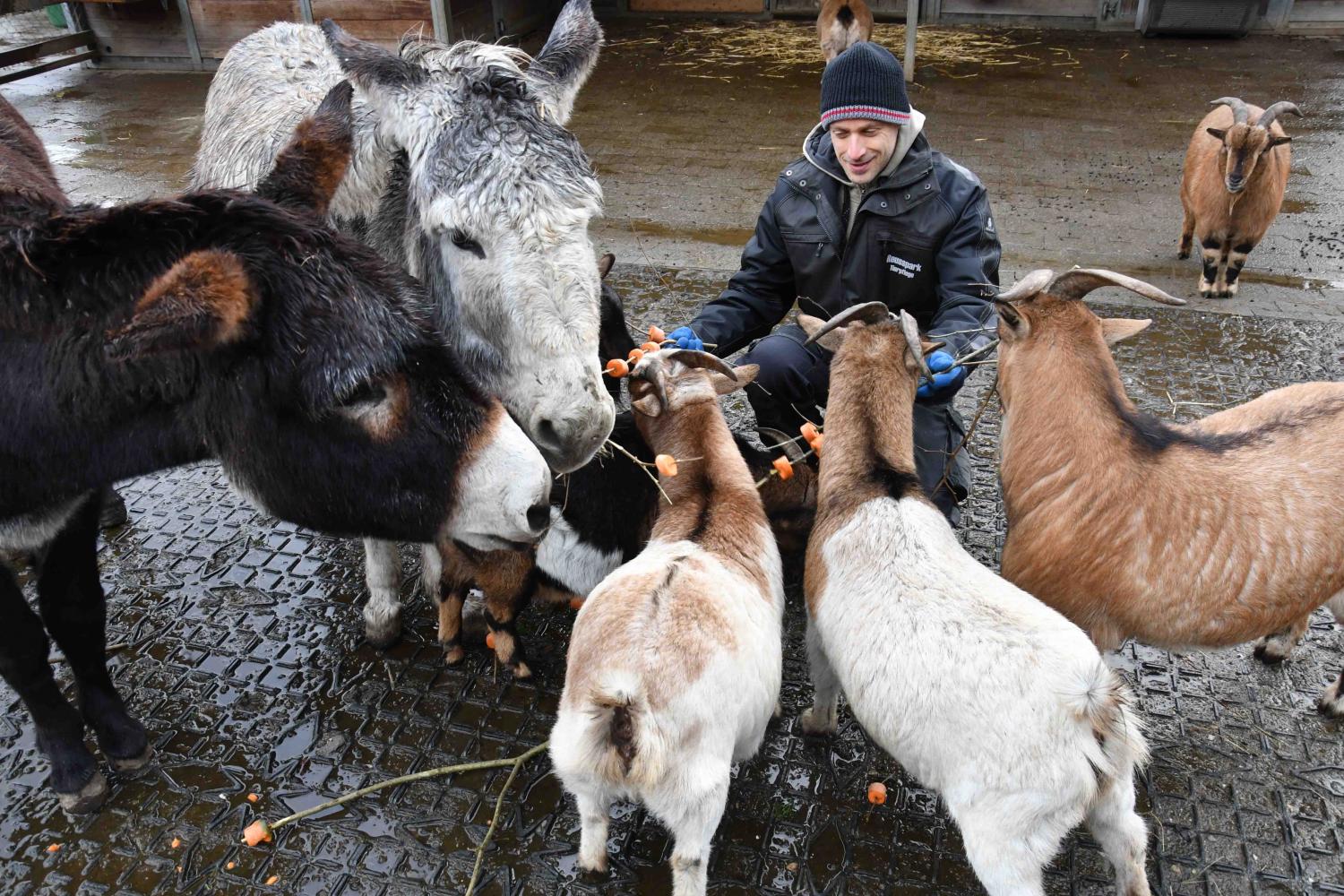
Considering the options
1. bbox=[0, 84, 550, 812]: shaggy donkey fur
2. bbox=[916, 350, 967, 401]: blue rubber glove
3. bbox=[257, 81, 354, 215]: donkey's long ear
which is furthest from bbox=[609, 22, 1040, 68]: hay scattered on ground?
→ bbox=[0, 84, 550, 812]: shaggy donkey fur

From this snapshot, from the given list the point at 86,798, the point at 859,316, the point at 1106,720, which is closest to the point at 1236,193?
the point at 859,316

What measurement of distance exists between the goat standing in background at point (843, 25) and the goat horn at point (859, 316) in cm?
857

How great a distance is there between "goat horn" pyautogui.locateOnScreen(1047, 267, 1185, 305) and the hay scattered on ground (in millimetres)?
10373

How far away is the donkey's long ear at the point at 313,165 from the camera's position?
301cm

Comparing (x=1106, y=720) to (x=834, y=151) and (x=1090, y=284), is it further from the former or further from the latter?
(x=834, y=151)

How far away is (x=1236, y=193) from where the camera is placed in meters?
6.72

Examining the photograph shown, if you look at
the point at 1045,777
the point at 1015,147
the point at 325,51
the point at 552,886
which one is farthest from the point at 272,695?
the point at 1015,147

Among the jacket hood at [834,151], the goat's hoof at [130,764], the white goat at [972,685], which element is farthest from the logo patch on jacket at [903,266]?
the goat's hoof at [130,764]

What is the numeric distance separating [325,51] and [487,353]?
2910 millimetres

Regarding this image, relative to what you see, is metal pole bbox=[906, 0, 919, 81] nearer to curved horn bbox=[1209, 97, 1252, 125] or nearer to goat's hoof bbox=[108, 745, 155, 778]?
curved horn bbox=[1209, 97, 1252, 125]

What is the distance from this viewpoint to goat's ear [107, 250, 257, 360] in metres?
2.18

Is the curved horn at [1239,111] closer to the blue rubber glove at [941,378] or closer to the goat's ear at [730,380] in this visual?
the blue rubber glove at [941,378]

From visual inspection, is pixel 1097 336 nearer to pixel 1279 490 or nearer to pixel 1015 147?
pixel 1279 490

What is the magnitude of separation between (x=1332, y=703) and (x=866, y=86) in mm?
2924
